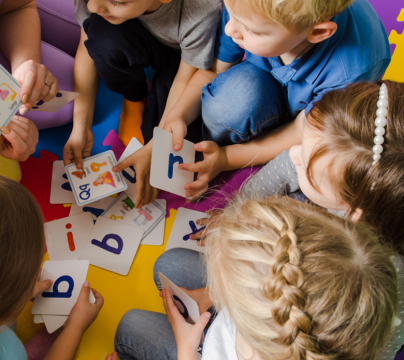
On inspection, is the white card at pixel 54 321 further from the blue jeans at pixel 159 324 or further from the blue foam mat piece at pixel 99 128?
the blue foam mat piece at pixel 99 128

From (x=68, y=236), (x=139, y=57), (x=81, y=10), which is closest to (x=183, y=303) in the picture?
(x=68, y=236)

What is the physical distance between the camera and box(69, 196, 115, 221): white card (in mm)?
1218

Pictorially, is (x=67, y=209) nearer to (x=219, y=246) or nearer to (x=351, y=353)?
(x=219, y=246)

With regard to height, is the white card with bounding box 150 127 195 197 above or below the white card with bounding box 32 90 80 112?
below

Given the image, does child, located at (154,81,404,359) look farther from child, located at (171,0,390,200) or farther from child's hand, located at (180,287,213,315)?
child's hand, located at (180,287,213,315)

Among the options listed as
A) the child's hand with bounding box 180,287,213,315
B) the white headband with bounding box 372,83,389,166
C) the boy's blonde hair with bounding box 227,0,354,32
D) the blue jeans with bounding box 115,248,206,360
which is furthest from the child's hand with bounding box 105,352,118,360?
the boy's blonde hair with bounding box 227,0,354,32

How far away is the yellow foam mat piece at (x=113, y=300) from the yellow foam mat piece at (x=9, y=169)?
1.45ft

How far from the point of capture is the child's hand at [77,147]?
46.5 inches

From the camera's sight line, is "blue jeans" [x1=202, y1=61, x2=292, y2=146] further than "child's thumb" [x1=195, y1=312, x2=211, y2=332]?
Yes

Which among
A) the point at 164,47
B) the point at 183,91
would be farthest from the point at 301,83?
the point at 164,47

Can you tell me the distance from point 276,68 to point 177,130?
0.39 m

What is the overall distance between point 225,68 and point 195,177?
0.44 meters

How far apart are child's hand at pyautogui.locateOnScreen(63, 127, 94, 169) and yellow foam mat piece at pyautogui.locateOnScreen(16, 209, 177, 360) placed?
42cm

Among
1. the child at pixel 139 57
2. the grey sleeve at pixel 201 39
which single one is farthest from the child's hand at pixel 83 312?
the grey sleeve at pixel 201 39
